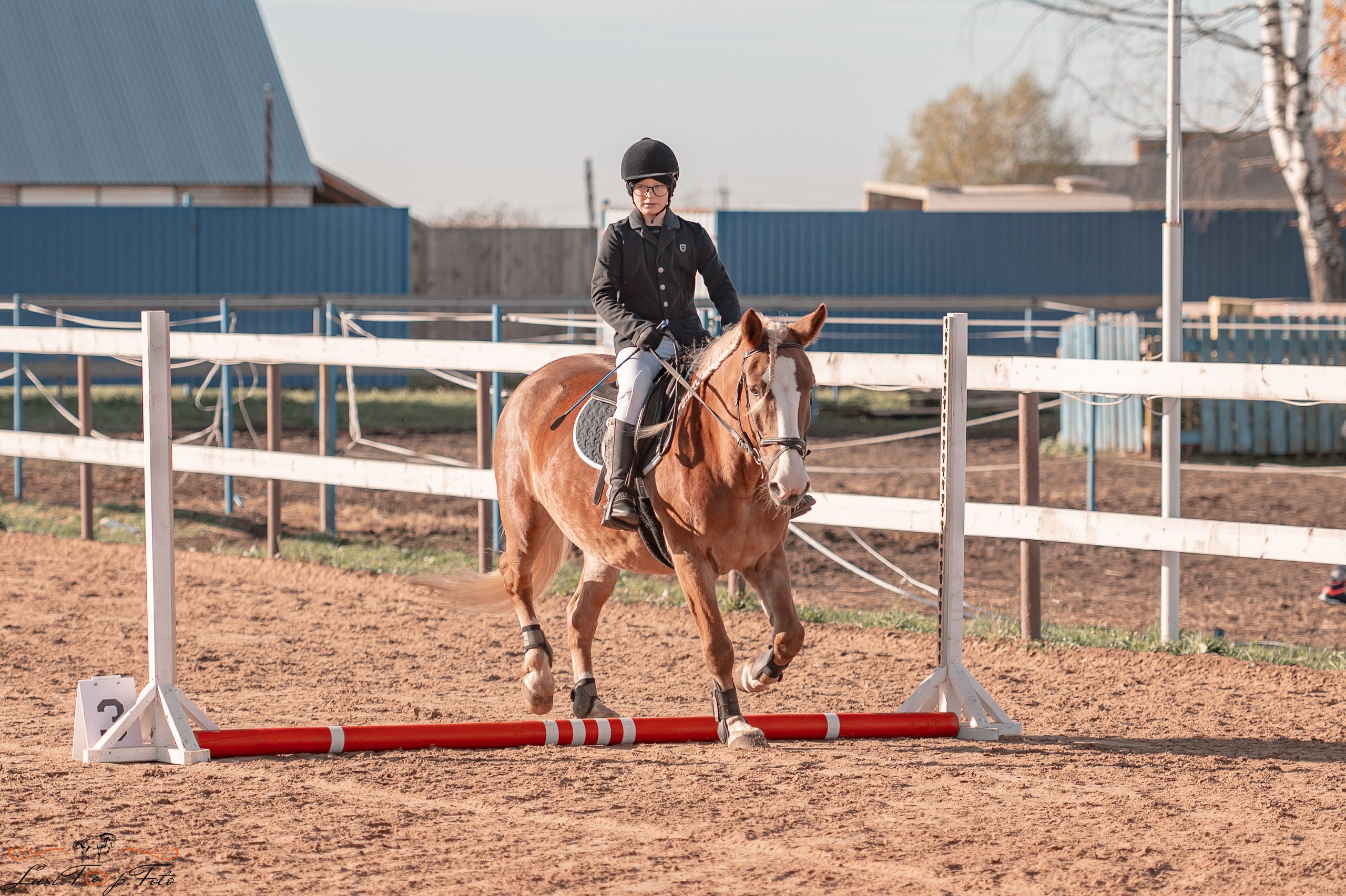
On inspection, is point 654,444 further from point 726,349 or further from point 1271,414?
point 1271,414

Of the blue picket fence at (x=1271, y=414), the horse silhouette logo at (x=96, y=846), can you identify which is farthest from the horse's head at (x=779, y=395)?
the blue picket fence at (x=1271, y=414)

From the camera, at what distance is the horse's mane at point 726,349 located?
484 cm

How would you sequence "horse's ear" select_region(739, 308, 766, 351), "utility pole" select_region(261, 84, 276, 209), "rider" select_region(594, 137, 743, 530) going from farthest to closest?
"utility pole" select_region(261, 84, 276, 209) < "rider" select_region(594, 137, 743, 530) < "horse's ear" select_region(739, 308, 766, 351)

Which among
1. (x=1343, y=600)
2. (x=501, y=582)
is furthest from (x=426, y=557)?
(x=1343, y=600)

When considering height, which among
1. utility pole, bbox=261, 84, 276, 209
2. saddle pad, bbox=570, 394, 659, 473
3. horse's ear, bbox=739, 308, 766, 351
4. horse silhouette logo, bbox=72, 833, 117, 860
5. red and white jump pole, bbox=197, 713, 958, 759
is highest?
utility pole, bbox=261, 84, 276, 209

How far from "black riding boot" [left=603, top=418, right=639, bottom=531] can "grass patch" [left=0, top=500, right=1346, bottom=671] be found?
112 inches

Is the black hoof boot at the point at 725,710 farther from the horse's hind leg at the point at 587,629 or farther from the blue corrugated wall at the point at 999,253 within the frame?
the blue corrugated wall at the point at 999,253

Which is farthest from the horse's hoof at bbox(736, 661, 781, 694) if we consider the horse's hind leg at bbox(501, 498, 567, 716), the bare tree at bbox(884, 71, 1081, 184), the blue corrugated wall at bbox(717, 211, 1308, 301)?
the bare tree at bbox(884, 71, 1081, 184)

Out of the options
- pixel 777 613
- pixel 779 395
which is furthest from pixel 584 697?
pixel 779 395

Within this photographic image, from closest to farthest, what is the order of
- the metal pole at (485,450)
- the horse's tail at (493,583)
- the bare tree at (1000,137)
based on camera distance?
the horse's tail at (493,583)
the metal pole at (485,450)
the bare tree at (1000,137)

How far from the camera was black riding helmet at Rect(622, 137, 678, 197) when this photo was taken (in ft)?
18.3

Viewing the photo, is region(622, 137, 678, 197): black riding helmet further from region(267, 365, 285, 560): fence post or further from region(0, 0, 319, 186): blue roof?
region(0, 0, 319, 186): blue roof

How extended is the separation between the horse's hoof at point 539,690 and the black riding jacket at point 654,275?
1418 millimetres

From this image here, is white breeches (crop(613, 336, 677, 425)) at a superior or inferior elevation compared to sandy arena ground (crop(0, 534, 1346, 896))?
superior
